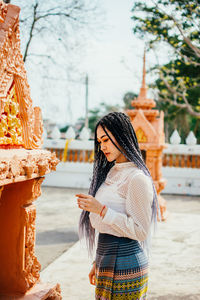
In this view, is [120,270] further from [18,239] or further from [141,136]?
[141,136]

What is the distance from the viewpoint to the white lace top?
1.74 m

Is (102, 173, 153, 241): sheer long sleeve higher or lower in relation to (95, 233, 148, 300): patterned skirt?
higher

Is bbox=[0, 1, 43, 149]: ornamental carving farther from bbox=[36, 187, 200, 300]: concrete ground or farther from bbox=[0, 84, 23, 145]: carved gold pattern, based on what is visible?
bbox=[36, 187, 200, 300]: concrete ground

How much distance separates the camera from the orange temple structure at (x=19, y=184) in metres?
2.00

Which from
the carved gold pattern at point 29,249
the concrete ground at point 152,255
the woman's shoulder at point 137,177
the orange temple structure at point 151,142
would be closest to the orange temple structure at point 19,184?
the carved gold pattern at point 29,249

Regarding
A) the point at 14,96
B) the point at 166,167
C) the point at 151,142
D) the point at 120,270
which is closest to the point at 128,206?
the point at 120,270

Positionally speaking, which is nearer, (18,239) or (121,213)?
(121,213)

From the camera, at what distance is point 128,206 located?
5.88 ft

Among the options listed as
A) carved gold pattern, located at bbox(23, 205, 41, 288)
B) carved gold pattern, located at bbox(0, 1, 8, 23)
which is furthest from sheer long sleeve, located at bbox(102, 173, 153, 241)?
carved gold pattern, located at bbox(0, 1, 8, 23)

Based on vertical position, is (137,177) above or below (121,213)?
above

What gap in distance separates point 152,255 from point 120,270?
8.57ft

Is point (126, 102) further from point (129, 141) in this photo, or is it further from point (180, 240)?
point (129, 141)

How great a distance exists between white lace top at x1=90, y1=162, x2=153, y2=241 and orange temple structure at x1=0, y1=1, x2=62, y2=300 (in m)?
0.49

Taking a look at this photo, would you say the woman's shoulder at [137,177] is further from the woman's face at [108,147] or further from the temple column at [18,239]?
the temple column at [18,239]
